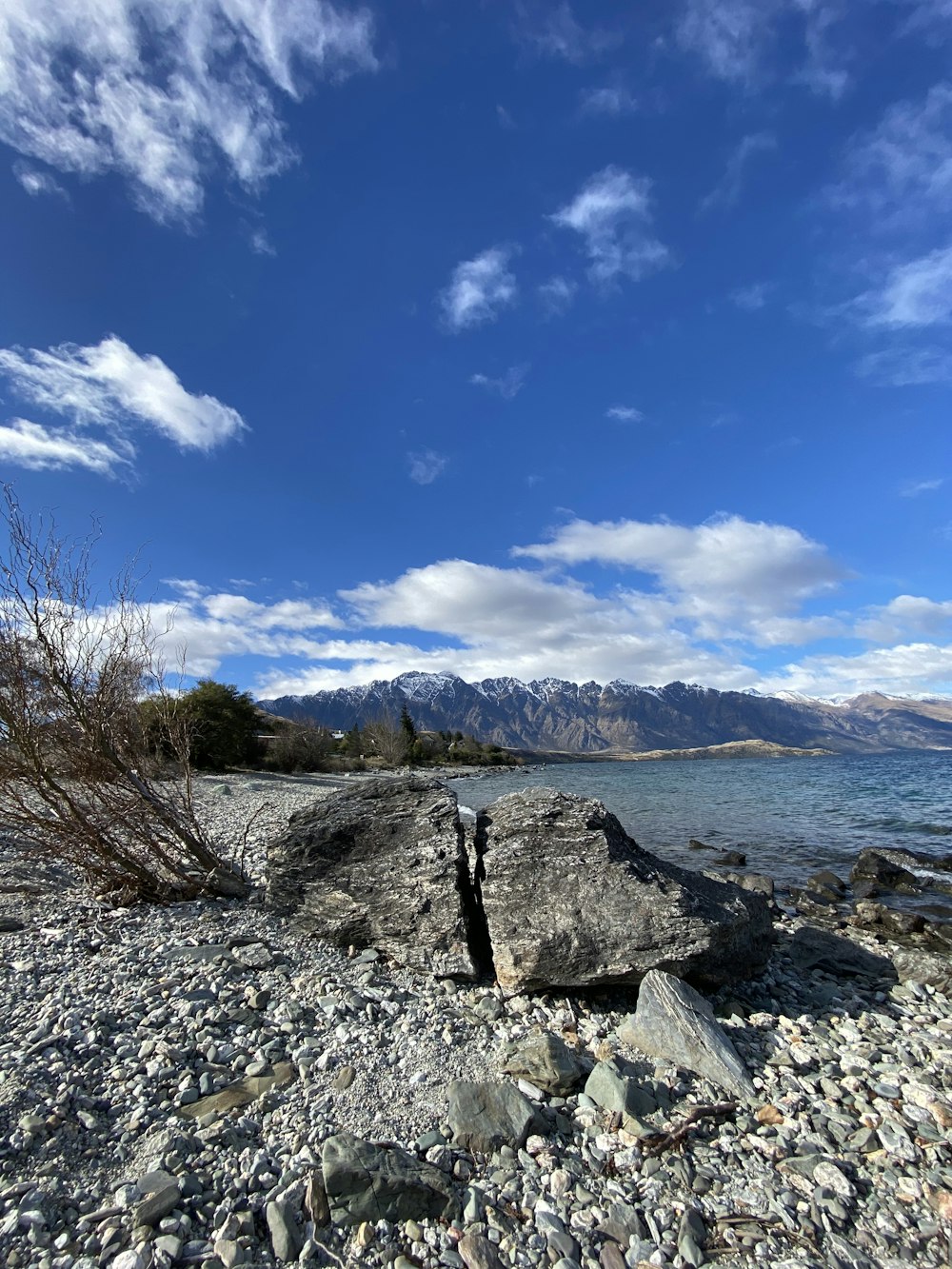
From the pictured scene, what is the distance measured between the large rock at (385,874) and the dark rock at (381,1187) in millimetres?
3569

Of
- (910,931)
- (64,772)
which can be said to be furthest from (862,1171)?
(64,772)

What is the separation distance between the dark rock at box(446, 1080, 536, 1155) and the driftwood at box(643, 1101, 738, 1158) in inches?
40.1

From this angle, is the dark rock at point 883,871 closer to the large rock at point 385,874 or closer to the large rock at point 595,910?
the large rock at point 595,910

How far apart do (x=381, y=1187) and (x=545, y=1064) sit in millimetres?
2177

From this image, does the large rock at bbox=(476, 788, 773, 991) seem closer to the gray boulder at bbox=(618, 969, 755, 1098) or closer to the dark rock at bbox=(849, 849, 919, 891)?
the gray boulder at bbox=(618, 969, 755, 1098)

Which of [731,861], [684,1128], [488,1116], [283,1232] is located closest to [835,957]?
[684,1128]

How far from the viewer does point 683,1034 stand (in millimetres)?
6422

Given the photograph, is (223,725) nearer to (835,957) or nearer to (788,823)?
(788,823)

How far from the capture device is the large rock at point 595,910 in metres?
7.58

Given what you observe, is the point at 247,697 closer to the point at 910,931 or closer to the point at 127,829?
the point at 127,829

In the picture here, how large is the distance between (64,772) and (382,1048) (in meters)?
7.76

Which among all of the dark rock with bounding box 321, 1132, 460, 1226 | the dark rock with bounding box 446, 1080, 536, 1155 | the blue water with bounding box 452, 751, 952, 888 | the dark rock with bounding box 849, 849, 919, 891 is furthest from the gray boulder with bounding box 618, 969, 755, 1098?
the dark rock with bounding box 849, 849, 919, 891

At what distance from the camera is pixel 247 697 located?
54.5 meters

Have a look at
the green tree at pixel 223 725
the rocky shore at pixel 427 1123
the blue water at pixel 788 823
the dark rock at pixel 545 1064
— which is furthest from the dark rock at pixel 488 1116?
the green tree at pixel 223 725
